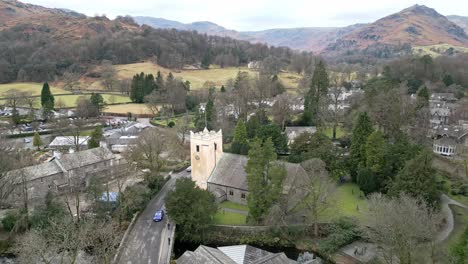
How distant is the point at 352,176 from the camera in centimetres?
4062

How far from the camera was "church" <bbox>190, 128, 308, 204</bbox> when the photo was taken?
3712 cm

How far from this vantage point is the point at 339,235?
3028 centimetres

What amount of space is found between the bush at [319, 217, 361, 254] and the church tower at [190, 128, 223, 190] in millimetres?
13198

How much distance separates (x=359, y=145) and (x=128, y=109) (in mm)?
55263

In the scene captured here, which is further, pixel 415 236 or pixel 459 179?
pixel 459 179

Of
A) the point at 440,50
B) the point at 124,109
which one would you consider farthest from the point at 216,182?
the point at 440,50

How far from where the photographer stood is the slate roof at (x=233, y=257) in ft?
78.3

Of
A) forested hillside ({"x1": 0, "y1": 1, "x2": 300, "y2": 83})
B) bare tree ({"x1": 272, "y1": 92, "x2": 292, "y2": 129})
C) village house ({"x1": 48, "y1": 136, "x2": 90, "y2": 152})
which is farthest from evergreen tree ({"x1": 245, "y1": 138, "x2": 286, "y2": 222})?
forested hillside ({"x1": 0, "y1": 1, "x2": 300, "y2": 83})

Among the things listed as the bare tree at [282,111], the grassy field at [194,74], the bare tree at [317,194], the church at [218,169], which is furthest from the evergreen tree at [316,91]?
the grassy field at [194,74]

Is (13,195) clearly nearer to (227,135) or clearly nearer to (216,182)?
(216,182)

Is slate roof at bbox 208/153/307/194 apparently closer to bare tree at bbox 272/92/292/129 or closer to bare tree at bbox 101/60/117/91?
bare tree at bbox 272/92/292/129

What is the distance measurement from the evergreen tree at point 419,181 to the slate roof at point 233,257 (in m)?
12.6

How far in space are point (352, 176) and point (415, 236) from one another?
16.6 meters

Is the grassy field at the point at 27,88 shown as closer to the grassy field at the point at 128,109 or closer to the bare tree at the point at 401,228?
the grassy field at the point at 128,109
